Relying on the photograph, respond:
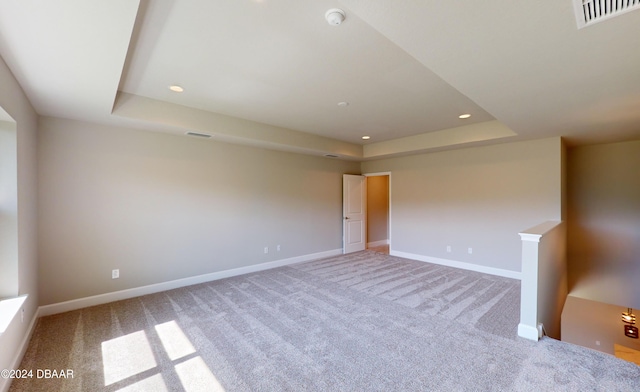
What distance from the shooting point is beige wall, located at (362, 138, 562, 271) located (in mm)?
4414

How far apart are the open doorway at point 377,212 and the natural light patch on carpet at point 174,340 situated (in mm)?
5762

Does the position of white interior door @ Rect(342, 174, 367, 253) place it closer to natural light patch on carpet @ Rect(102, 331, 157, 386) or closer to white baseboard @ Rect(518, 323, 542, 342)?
white baseboard @ Rect(518, 323, 542, 342)

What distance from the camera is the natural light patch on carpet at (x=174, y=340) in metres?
2.36

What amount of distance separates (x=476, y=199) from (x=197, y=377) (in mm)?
5246

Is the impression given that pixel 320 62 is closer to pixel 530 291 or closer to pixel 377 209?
pixel 530 291

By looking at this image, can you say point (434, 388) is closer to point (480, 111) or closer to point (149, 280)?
point (480, 111)

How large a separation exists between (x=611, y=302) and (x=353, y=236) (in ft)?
16.6

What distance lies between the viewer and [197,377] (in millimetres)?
2031

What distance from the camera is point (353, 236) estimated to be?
6809 mm

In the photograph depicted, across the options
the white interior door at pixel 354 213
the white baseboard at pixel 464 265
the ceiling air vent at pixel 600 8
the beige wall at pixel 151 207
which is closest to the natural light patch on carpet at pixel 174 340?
the beige wall at pixel 151 207

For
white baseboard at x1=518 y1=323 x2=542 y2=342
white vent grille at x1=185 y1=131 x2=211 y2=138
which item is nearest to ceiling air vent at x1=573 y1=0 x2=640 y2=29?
white baseboard at x1=518 y1=323 x2=542 y2=342

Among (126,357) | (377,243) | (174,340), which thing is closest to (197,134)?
(174,340)

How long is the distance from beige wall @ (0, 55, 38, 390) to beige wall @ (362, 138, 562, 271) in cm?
607

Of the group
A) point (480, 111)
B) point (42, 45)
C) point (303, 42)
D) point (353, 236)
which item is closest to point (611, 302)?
point (480, 111)
